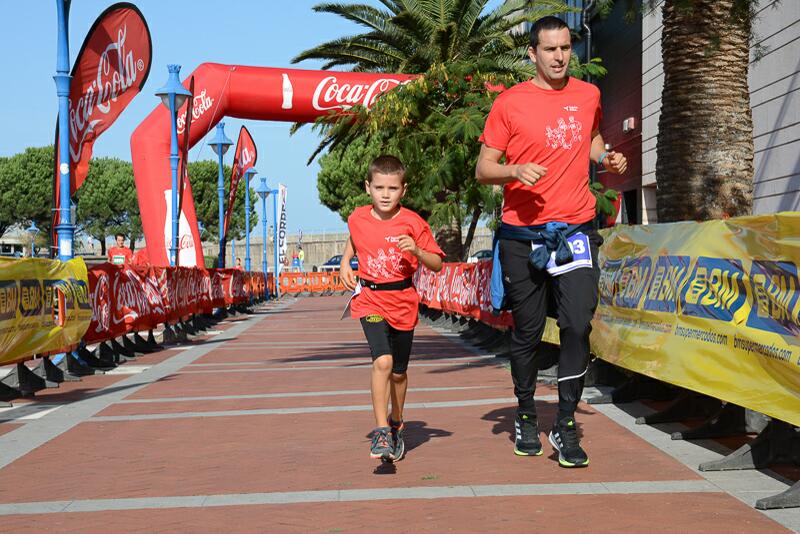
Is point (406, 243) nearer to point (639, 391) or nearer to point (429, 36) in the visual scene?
point (639, 391)

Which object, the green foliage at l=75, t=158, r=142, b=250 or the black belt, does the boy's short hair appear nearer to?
the black belt

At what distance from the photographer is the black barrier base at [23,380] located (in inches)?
427

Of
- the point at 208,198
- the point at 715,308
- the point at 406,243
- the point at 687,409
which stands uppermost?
the point at 208,198

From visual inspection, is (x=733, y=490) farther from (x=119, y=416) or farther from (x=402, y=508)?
(x=119, y=416)

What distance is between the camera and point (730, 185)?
33.3 ft

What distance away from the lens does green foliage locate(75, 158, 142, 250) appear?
93.8 m

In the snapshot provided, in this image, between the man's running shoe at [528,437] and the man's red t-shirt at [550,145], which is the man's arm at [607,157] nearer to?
the man's red t-shirt at [550,145]

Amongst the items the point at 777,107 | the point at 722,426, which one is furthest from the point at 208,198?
the point at 722,426

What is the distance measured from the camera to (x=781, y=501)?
16.1ft

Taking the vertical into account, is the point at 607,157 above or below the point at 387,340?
above

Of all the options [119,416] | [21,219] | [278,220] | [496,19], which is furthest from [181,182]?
[21,219]

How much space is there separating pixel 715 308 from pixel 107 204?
91868 mm

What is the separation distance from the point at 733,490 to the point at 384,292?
7.01 ft

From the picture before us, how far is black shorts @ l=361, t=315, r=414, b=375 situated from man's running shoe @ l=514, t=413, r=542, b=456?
2.46 ft
